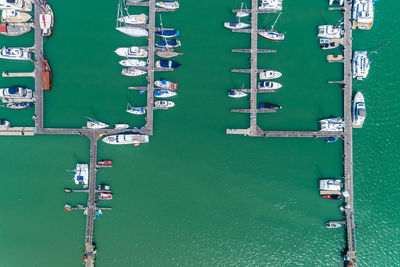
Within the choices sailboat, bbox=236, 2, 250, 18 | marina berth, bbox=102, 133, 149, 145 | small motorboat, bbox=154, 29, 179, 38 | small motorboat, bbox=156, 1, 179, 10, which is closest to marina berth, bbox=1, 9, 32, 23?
small motorboat, bbox=156, 1, 179, 10

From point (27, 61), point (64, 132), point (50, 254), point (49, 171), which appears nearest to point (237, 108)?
point (64, 132)

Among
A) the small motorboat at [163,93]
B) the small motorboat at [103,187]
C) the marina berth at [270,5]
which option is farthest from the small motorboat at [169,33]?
the small motorboat at [103,187]

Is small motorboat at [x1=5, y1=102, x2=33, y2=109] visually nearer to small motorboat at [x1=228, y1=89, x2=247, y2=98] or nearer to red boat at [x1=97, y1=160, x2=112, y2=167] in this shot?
red boat at [x1=97, y1=160, x2=112, y2=167]

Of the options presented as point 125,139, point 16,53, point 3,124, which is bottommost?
point 125,139

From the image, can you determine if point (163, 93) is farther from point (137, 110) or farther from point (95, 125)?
point (95, 125)

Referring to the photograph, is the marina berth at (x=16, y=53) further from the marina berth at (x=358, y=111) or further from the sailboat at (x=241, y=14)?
the marina berth at (x=358, y=111)

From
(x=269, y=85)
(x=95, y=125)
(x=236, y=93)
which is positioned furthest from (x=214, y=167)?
(x=95, y=125)
